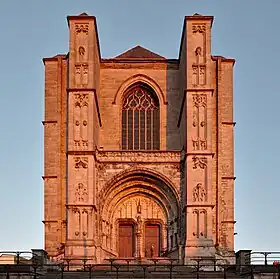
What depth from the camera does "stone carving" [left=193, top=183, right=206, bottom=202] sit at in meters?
29.1

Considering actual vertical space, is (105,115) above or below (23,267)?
above

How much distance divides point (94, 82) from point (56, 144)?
3.72 meters

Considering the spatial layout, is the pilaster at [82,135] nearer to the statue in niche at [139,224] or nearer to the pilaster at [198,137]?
the statue in niche at [139,224]

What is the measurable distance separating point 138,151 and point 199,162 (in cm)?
280

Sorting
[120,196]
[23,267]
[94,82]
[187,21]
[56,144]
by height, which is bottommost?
→ [23,267]

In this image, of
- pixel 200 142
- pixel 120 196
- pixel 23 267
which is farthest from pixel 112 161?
pixel 23 267

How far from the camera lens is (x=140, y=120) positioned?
33.2 meters

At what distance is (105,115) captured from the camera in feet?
109

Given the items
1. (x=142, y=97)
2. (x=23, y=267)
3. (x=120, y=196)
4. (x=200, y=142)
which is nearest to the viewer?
(x=23, y=267)

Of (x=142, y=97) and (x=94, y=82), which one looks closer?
(x=94, y=82)

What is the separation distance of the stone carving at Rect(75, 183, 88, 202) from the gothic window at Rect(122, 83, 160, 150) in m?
4.27

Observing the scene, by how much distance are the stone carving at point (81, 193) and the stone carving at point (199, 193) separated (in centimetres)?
420

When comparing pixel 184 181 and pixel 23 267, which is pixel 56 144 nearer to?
pixel 184 181

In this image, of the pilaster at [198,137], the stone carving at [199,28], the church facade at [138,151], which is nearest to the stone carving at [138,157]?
the church facade at [138,151]
